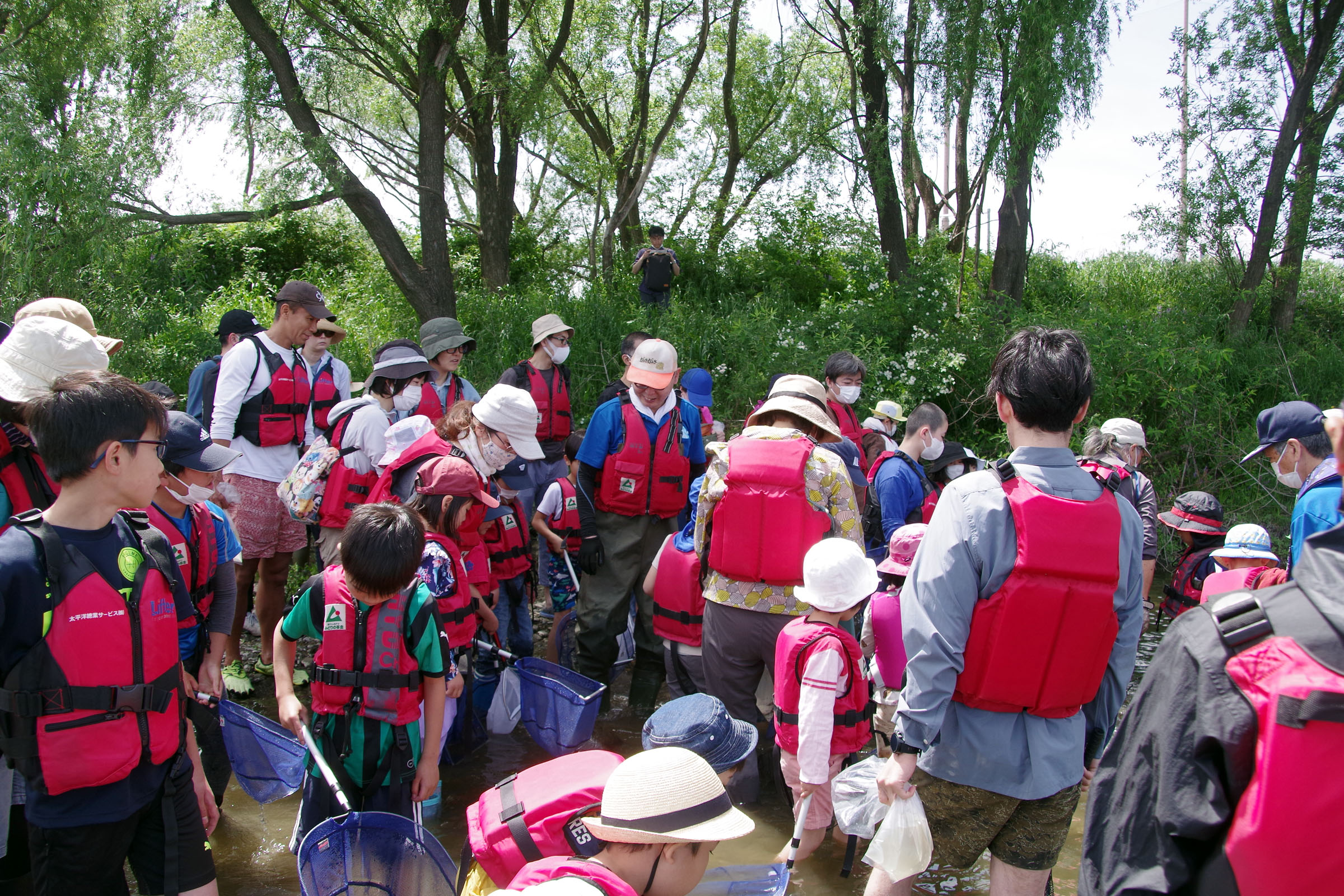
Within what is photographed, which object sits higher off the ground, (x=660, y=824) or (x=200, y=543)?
(x=200, y=543)

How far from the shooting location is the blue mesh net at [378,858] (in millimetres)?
2635

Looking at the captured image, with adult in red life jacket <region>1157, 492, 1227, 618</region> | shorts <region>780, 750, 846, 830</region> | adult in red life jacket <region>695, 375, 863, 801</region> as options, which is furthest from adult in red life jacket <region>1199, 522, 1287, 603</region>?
shorts <region>780, 750, 846, 830</region>

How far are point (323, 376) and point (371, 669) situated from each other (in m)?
3.09

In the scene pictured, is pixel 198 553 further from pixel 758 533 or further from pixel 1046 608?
pixel 1046 608

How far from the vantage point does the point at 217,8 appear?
9.09 metres

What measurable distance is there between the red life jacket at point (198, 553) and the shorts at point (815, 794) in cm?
242

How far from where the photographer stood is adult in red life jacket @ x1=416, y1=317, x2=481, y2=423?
19.4 ft

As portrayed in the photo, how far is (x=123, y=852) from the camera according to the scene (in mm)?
2412

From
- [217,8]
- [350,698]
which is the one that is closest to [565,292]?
[217,8]

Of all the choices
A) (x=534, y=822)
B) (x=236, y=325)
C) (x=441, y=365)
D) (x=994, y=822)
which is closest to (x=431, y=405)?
(x=441, y=365)

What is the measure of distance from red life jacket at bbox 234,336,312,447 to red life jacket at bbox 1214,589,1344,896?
16.8 feet

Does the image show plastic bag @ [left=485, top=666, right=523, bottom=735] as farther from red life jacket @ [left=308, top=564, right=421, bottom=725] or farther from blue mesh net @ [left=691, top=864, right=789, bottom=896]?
blue mesh net @ [left=691, top=864, right=789, bottom=896]

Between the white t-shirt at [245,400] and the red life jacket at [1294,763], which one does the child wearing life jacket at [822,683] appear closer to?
the red life jacket at [1294,763]

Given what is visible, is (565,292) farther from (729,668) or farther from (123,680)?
(123,680)
